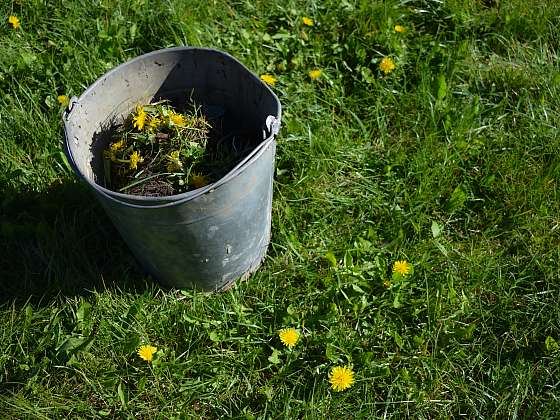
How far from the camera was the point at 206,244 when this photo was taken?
82.6 inches

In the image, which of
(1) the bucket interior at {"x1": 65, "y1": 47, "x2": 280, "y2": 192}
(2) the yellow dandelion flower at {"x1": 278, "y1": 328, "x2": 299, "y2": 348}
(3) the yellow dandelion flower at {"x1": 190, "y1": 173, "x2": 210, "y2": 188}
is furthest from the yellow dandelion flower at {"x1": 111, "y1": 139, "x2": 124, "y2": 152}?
(2) the yellow dandelion flower at {"x1": 278, "y1": 328, "x2": 299, "y2": 348}

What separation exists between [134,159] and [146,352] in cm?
68

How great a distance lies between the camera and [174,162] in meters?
2.10

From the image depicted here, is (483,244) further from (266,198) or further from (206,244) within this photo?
(206,244)

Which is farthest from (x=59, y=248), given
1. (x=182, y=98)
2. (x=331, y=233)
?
(x=331, y=233)

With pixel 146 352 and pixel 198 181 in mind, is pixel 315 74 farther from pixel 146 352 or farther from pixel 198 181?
pixel 146 352

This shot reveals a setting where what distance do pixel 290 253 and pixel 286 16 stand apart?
1.34 metres

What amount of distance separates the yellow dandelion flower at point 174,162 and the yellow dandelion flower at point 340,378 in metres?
0.88

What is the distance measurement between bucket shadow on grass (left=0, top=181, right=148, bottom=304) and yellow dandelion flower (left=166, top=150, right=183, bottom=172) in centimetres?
56

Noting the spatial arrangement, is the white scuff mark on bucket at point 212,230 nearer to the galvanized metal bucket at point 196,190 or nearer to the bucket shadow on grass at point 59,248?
the galvanized metal bucket at point 196,190

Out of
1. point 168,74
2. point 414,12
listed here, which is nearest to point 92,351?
point 168,74

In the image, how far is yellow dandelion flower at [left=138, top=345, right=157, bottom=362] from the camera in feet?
7.18

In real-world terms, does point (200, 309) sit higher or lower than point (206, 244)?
lower

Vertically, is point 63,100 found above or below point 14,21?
below
